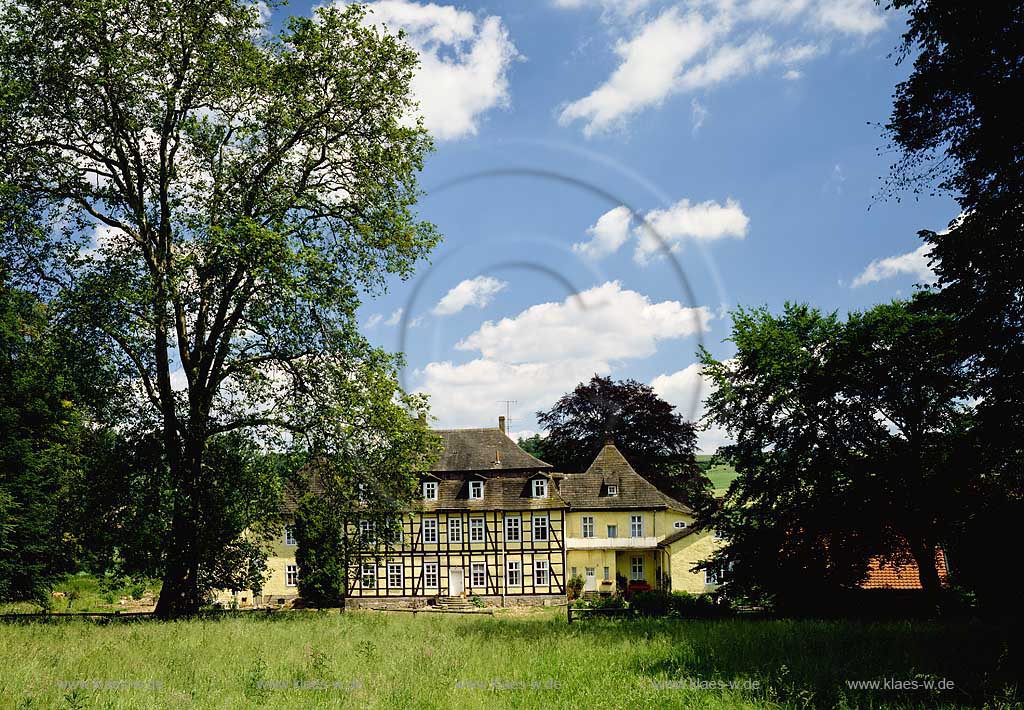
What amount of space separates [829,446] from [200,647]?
55.9ft

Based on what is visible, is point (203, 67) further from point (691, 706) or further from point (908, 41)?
point (691, 706)

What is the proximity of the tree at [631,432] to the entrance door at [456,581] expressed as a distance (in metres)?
15.6

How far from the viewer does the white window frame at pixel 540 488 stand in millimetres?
42062

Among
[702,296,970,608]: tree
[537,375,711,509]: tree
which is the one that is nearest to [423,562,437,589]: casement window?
[537,375,711,509]: tree

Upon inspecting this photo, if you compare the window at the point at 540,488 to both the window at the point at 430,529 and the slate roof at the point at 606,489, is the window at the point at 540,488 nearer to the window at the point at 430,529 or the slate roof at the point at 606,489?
the slate roof at the point at 606,489

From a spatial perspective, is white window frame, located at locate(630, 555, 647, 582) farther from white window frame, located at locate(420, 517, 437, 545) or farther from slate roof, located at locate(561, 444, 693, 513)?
white window frame, located at locate(420, 517, 437, 545)

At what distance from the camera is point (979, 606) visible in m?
19.6

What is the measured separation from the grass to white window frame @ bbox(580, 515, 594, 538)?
2921 centimetres

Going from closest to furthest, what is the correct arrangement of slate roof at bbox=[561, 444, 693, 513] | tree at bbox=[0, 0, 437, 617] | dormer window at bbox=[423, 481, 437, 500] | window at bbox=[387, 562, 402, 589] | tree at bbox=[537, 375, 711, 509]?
1. tree at bbox=[0, 0, 437, 617]
2. window at bbox=[387, 562, 402, 589]
3. dormer window at bbox=[423, 481, 437, 500]
4. slate roof at bbox=[561, 444, 693, 513]
5. tree at bbox=[537, 375, 711, 509]

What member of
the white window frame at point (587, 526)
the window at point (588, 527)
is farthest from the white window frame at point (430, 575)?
the window at point (588, 527)

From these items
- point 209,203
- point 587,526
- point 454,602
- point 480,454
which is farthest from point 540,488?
point 209,203

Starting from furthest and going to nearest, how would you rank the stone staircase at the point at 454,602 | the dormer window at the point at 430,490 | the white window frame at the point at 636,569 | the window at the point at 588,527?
1. the white window frame at the point at 636,569
2. the window at the point at 588,527
3. the dormer window at the point at 430,490
4. the stone staircase at the point at 454,602

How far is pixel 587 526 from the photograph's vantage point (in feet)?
151

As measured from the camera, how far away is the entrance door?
41.4 meters
